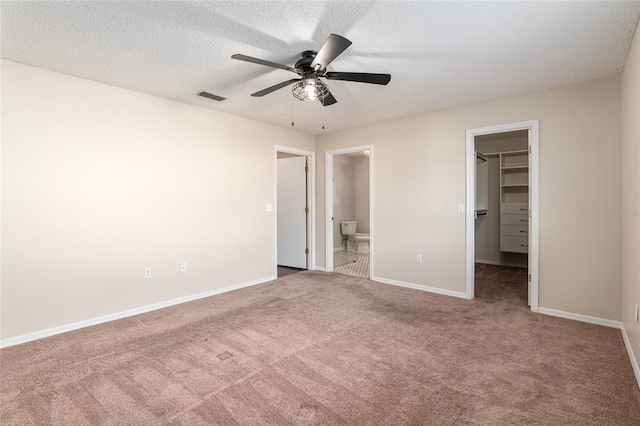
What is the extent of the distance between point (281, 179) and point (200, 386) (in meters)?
4.26

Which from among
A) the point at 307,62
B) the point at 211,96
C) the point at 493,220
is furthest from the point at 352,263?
the point at 307,62

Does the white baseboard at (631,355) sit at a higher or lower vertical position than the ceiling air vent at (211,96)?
lower

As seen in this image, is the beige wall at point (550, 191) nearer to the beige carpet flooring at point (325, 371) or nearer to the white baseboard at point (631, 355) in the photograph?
the white baseboard at point (631, 355)

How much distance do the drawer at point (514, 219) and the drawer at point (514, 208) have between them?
0.05 meters

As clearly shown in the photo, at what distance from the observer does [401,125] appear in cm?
452

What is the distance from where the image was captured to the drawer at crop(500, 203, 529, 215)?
18.0 feet

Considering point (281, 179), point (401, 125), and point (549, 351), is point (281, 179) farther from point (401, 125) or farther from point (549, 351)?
point (549, 351)

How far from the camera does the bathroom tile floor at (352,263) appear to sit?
17.8 ft

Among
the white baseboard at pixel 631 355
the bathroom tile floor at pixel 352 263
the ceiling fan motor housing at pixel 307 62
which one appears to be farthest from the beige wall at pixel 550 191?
the ceiling fan motor housing at pixel 307 62

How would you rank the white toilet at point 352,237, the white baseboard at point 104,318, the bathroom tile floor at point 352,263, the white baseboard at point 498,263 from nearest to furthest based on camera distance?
the white baseboard at point 104,318
the bathroom tile floor at point 352,263
the white baseboard at point 498,263
the white toilet at point 352,237

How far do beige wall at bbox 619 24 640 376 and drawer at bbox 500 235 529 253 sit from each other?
8.55 feet

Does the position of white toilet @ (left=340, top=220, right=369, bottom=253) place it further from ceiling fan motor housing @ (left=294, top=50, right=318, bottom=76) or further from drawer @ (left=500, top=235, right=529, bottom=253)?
ceiling fan motor housing @ (left=294, top=50, right=318, bottom=76)

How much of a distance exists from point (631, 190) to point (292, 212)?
4.43 m

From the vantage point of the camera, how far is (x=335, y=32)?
223 cm
